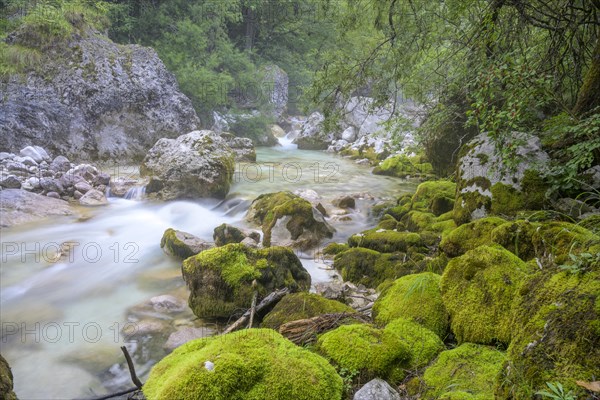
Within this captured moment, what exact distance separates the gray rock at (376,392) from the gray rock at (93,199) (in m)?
9.51

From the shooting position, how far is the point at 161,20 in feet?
61.1

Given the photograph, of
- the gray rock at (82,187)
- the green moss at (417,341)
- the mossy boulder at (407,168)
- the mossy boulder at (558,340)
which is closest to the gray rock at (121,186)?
the gray rock at (82,187)

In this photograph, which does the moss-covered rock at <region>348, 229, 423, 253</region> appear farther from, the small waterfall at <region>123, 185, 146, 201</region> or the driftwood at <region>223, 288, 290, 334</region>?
the small waterfall at <region>123, 185, 146, 201</region>

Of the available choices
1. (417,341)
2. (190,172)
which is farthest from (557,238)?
(190,172)

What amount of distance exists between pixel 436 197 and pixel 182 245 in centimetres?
495

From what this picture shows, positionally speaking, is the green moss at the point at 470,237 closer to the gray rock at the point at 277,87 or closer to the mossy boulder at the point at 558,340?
the mossy boulder at the point at 558,340

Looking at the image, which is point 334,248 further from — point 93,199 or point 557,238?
point 93,199

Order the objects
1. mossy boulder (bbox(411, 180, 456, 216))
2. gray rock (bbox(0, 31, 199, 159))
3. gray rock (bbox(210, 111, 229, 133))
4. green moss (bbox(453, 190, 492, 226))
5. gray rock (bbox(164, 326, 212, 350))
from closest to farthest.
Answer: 1. gray rock (bbox(164, 326, 212, 350))
2. green moss (bbox(453, 190, 492, 226))
3. mossy boulder (bbox(411, 180, 456, 216))
4. gray rock (bbox(0, 31, 199, 159))
5. gray rock (bbox(210, 111, 229, 133))

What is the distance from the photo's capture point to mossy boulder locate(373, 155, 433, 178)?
13.0 meters

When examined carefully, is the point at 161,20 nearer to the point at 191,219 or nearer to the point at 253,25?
the point at 253,25

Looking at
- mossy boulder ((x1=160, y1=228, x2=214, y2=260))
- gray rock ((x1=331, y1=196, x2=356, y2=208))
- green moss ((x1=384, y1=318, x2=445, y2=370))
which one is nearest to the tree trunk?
green moss ((x1=384, y1=318, x2=445, y2=370))

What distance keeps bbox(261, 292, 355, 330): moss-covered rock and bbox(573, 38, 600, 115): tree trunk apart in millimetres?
3526

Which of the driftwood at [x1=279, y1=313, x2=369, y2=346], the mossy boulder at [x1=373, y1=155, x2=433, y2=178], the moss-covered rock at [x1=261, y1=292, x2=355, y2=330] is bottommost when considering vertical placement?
the moss-covered rock at [x1=261, y1=292, x2=355, y2=330]

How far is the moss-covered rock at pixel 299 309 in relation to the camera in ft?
11.7
